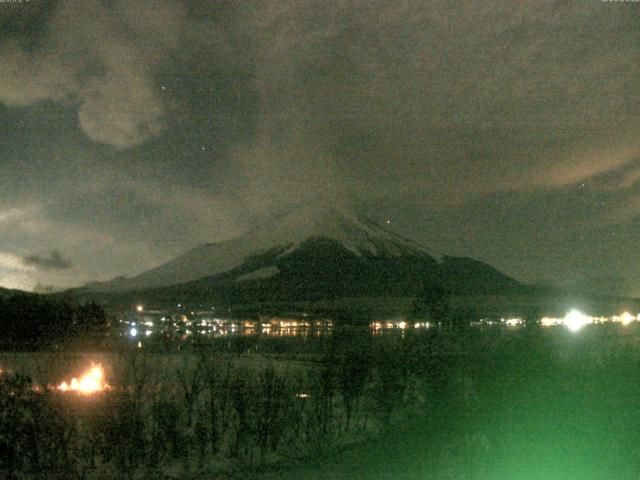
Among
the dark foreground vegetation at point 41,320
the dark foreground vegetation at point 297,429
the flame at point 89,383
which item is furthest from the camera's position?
the dark foreground vegetation at point 41,320

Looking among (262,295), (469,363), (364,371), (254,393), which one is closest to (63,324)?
(469,363)

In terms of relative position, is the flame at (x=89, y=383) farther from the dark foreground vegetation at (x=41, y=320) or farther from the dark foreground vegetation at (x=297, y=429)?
the dark foreground vegetation at (x=41, y=320)

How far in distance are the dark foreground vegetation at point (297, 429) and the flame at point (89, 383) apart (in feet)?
0.73

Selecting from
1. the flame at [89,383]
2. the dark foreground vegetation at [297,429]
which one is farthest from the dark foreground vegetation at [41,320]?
the flame at [89,383]

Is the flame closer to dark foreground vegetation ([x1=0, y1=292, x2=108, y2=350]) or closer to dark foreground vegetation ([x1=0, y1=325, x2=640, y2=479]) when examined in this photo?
dark foreground vegetation ([x1=0, y1=325, x2=640, y2=479])

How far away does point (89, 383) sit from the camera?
1284 cm

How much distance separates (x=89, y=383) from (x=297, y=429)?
11.1ft

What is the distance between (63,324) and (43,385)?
22.2m

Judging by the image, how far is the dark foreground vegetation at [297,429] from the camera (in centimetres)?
1093

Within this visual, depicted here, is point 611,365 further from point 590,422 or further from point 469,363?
point 590,422

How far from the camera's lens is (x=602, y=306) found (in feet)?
328

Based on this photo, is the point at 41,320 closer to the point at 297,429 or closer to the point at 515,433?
the point at 297,429

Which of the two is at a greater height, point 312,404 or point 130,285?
point 130,285

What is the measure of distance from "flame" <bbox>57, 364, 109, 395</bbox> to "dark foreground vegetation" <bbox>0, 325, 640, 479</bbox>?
0.73ft
